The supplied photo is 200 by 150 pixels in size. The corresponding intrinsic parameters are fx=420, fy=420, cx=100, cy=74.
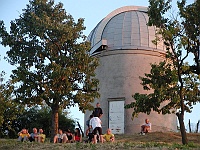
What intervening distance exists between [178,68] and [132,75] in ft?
34.1

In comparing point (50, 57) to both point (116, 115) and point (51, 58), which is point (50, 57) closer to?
point (51, 58)

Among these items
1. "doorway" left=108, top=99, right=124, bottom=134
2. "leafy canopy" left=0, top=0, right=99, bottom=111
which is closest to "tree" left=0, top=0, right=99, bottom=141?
"leafy canopy" left=0, top=0, right=99, bottom=111

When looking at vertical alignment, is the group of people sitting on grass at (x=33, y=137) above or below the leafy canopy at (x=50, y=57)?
below

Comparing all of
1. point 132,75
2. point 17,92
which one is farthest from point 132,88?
point 17,92

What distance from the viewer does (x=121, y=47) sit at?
1061 inches

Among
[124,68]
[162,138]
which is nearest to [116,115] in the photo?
[124,68]

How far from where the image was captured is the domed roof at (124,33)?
27.1 metres

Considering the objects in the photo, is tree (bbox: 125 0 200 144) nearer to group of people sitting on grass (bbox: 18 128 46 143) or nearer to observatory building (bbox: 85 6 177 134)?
group of people sitting on grass (bbox: 18 128 46 143)

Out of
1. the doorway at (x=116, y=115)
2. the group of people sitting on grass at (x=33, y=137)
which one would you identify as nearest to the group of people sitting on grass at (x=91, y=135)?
the group of people sitting on grass at (x=33, y=137)

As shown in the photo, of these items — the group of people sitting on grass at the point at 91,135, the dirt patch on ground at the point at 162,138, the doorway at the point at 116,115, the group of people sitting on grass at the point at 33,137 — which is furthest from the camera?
the doorway at the point at 116,115

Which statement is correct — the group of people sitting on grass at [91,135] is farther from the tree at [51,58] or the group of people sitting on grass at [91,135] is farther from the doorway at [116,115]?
the doorway at [116,115]

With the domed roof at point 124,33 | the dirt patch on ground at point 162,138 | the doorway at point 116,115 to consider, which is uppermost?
the domed roof at point 124,33

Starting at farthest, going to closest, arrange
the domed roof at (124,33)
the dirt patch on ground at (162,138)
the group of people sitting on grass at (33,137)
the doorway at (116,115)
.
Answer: the domed roof at (124,33) → the doorway at (116,115) → the dirt patch on ground at (162,138) → the group of people sitting on grass at (33,137)

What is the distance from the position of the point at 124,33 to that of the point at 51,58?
9.49 meters
